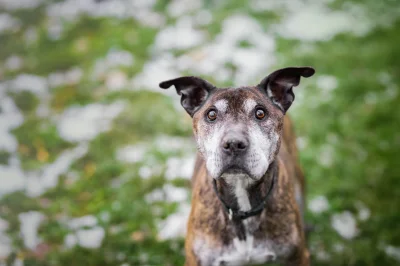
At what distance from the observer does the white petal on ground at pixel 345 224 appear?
4.54 meters

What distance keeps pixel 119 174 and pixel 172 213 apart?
105cm

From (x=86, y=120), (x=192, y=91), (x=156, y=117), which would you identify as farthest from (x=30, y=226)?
(x=192, y=91)

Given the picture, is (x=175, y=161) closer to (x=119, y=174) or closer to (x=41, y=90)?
(x=119, y=174)

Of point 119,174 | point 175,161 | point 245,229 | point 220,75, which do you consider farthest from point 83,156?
point 245,229

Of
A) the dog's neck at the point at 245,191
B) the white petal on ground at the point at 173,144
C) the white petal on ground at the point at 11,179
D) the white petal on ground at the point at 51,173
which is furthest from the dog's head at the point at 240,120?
the white petal on ground at the point at 11,179

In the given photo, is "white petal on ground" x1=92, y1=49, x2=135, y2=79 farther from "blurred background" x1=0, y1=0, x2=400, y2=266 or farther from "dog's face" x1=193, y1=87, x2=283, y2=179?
"dog's face" x1=193, y1=87, x2=283, y2=179

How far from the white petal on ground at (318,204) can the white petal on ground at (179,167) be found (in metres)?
1.48

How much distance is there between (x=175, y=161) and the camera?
222 inches

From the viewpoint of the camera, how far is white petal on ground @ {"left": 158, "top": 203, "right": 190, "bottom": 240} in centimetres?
464

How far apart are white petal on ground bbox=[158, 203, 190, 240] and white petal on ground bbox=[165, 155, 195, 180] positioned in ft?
1.80

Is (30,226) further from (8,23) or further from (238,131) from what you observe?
(8,23)

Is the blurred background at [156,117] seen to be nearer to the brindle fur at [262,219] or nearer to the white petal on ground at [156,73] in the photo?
the white petal on ground at [156,73]

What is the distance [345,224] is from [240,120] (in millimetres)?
2322

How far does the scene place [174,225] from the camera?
4.74m
